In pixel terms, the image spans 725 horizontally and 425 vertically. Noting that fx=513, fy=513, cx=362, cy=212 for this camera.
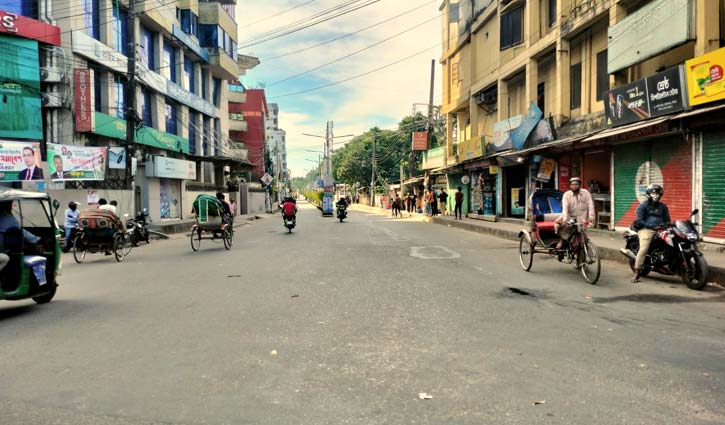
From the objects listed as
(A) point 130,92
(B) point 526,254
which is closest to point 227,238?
(A) point 130,92

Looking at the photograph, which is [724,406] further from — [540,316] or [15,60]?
[15,60]

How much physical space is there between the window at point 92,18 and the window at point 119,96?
217cm

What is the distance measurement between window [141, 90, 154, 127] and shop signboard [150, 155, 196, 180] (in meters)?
2.41

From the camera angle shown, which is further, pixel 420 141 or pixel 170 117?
pixel 420 141

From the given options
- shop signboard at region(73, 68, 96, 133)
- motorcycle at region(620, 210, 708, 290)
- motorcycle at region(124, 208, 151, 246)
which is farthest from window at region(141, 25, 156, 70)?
motorcycle at region(620, 210, 708, 290)

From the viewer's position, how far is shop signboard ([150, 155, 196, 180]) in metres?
27.9

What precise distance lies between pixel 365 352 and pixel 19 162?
1731 centimetres

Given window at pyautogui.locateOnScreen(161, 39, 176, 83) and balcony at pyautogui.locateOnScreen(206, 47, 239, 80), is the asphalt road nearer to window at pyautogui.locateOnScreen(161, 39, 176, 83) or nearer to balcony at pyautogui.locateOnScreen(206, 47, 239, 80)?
window at pyautogui.locateOnScreen(161, 39, 176, 83)

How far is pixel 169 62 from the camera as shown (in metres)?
32.6

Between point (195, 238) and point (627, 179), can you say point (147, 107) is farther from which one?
point (627, 179)

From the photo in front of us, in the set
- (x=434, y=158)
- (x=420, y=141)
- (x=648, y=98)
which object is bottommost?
(x=648, y=98)

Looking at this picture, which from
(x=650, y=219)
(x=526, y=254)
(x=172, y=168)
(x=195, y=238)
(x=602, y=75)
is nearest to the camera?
(x=650, y=219)

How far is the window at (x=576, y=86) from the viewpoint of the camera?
20609 mm

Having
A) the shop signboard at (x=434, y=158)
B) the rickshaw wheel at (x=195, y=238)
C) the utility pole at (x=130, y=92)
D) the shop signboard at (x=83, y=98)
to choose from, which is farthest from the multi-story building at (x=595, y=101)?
the shop signboard at (x=83, y=98)
